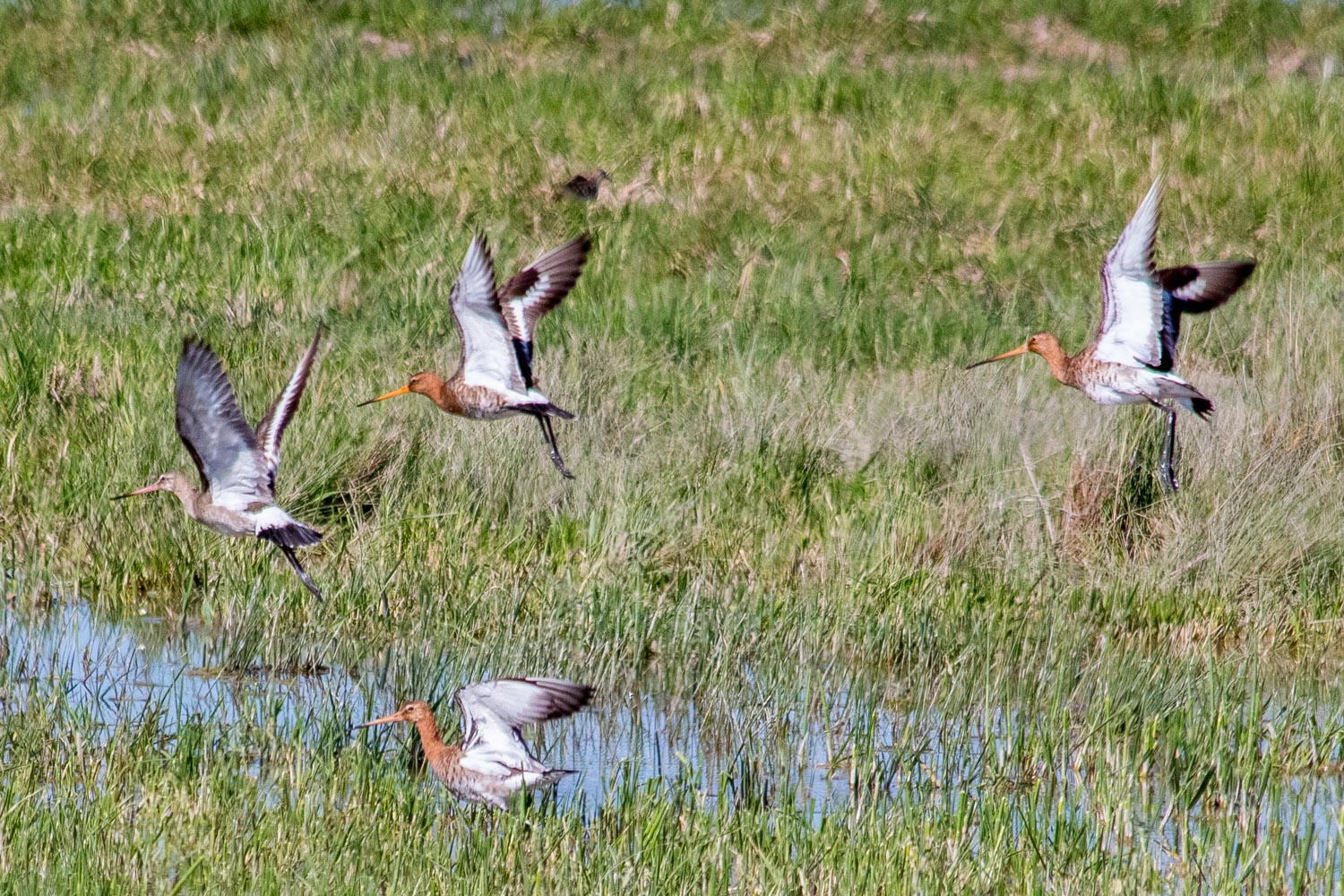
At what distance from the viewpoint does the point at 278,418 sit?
20.2ft

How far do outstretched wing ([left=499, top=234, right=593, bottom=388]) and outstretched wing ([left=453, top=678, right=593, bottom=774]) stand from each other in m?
2.49

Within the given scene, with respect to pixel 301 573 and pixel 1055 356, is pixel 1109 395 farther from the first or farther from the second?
pixel 301 573

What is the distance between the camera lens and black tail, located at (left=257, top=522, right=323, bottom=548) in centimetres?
610

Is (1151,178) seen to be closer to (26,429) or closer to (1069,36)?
(1069,36)

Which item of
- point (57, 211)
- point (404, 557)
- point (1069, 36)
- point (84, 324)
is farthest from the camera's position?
point (1069, 36)

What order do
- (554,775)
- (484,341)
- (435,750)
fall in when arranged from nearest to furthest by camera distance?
(554,775)
(435,750)
(484,341)

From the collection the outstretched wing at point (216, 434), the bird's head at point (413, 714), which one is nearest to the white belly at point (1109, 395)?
the outstretched wing at point (216, 434)

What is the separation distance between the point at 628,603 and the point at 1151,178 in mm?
7332

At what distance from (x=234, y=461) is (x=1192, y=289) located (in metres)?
3.39

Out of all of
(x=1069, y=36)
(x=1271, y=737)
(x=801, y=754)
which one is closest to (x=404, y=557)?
(x=801, y=754)

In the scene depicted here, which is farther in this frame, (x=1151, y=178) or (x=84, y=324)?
(x=1151, y=178)

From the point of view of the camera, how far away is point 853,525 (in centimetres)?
717

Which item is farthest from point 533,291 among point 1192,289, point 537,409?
point 1192,289

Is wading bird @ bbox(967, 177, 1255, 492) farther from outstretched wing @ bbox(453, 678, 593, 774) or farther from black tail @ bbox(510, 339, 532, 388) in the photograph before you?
outstretched wing @ bbox(453, 678, 593, 774)
